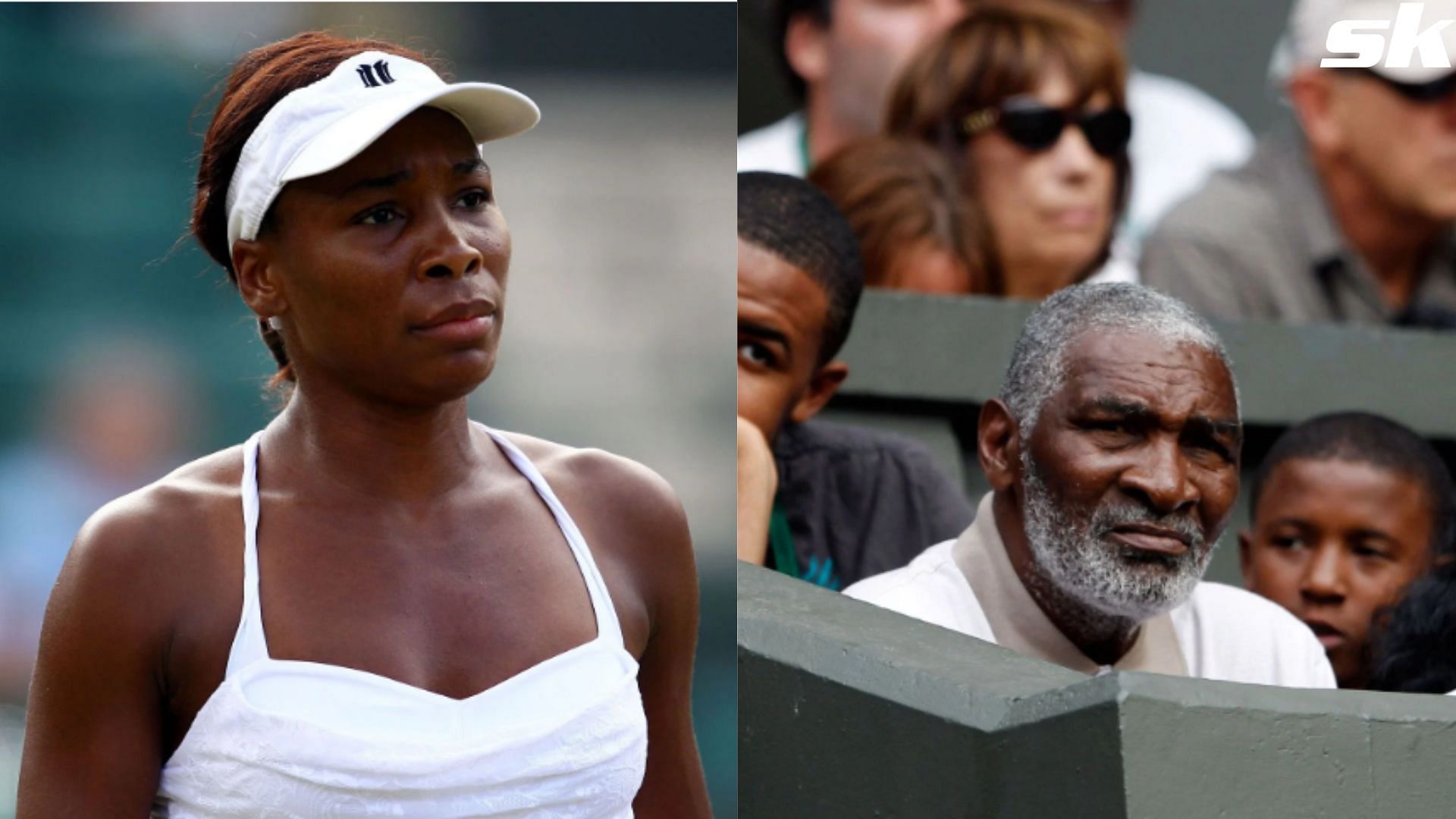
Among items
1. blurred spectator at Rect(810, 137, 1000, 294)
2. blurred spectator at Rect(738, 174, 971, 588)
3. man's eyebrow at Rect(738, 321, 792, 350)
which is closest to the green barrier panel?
blurred spectator at Rect(738, 174, 971, 588)

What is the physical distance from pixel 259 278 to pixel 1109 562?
73.0 inches

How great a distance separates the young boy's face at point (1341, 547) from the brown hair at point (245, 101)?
2876 millimetres

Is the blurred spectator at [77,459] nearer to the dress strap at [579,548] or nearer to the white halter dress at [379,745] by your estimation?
the dress strap at [579,548]

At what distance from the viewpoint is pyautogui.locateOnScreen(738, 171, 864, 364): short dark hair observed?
4195 millimetres

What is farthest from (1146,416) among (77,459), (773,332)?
(77,459)

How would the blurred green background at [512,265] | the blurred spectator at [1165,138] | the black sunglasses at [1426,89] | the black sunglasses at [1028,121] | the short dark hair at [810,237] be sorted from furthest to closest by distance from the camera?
the blurred green background at [512,265] → the black sunglasses at [1426,89] → the blurred spectator at [1165,138] → the black sunglasses at [1028,121] → the short dark hair at [810,237]

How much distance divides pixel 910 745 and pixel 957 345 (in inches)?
102

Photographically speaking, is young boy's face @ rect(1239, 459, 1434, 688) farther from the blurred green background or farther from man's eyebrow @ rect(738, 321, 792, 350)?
the blurred green background

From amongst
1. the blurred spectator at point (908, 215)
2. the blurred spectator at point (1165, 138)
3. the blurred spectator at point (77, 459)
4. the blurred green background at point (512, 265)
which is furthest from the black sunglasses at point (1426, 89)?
the blurred spectator at point (77, 459)

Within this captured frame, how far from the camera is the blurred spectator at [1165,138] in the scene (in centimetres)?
618

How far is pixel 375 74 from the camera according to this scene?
209cm

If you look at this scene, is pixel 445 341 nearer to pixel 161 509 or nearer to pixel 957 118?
pixel 161 509

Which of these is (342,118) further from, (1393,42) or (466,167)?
(1393,42)

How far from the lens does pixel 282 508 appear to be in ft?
6.84
